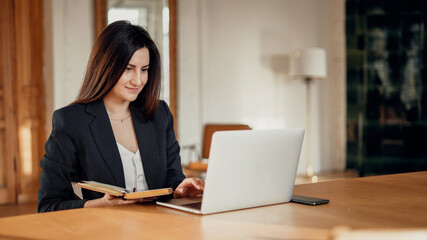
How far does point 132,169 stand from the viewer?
7.52ft

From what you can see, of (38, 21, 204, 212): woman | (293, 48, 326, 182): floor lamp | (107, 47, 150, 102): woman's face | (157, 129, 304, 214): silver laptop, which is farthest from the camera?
(293, 48, 326, 182): floor lamp

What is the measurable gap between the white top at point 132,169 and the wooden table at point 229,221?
534 mm

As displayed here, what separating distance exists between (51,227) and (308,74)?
18.2 feet

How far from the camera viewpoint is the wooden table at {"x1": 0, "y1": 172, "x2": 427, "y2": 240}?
1365mm

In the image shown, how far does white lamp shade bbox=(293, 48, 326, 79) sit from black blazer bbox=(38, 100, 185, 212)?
4.59m

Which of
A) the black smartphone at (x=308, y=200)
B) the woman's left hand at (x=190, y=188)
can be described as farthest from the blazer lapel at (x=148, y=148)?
the black smartphone at (x=308, y=200)

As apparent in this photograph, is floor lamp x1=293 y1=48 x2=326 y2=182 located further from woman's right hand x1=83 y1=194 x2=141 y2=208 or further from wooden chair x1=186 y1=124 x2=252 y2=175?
woman's right hand x1=83 y1=194 x2=141 y2=208

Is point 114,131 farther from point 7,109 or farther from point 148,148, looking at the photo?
point 7,109

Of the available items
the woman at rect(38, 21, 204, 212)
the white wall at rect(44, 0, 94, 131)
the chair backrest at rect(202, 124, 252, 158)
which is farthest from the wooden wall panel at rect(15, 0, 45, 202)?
the woman at rect(38, 21, 204, 212)

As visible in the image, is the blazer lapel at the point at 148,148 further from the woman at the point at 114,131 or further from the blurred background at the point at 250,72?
the blurred background at the point at 250,72

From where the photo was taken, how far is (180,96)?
6316mm

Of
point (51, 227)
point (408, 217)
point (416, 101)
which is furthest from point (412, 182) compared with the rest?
point (416, 101)

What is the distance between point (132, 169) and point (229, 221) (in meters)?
0.90

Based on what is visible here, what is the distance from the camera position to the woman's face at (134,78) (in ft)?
7.22
